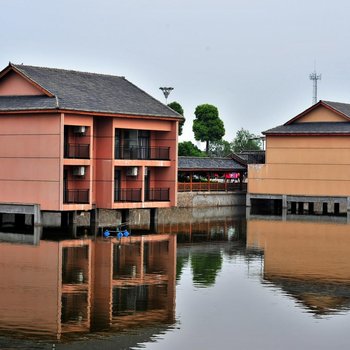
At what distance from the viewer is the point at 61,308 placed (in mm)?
24219

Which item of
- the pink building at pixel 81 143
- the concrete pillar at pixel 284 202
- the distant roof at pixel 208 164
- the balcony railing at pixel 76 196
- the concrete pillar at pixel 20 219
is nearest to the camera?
the pink building at pixel 81 143

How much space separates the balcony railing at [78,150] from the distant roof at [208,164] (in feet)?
61.4

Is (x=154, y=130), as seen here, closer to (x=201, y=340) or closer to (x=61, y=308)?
(x=61, y=308)

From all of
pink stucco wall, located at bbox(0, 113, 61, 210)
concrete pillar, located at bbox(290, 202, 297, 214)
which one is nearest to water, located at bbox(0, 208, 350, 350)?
pink stucco wall, located at bbox(0, 113, 61, 210)

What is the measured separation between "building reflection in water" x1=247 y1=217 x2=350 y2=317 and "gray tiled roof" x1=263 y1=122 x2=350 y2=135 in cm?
1003

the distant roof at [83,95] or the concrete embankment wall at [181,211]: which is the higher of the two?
the distant roof at [83,95]

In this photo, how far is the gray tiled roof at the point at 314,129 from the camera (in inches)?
2446

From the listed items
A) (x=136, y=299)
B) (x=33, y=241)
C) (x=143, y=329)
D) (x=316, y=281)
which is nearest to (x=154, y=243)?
(x=33, y=241)

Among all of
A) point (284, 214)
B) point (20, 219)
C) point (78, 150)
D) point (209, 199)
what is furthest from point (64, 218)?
point (209, 199)

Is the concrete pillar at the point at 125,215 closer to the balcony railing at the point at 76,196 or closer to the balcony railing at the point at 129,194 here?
the balcony railing at the point at 129,194

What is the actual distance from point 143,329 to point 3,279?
7.58 metres

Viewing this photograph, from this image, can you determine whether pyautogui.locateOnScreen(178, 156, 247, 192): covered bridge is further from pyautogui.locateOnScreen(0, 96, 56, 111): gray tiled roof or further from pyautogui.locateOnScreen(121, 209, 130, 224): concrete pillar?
pyautogui.locateOnScreen(0, 96, 56, 111): gray tiled roof

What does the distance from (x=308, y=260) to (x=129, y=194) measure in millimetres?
14767

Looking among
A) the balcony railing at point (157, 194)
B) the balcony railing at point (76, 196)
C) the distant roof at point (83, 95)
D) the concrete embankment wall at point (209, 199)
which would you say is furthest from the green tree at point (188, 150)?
the balcony railing at point (76, 196)
